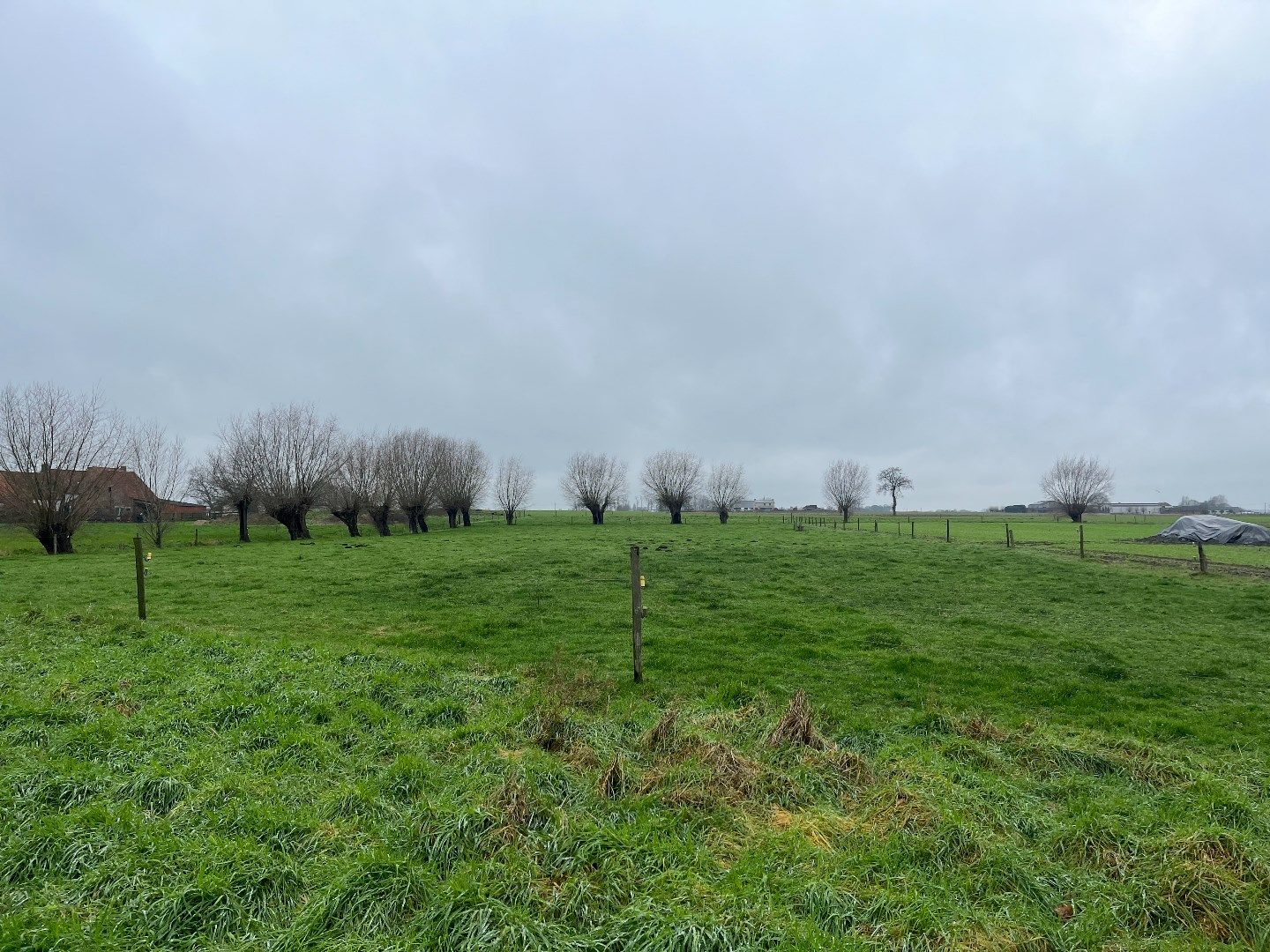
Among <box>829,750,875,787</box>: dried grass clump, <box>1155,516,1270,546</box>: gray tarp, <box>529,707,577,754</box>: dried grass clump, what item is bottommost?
<box>829,750,875,787</box>: dried grass clump

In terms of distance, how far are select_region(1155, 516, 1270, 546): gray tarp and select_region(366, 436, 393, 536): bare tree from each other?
59253 millimetres

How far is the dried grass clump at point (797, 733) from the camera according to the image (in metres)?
5.93

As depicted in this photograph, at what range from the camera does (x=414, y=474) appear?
195 feet

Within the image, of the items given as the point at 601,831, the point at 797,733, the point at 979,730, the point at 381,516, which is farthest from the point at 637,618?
the point at 381,516

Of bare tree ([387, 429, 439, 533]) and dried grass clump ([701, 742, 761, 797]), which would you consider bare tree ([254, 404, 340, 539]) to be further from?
dried grass clump ([701, 742, 761, 797])

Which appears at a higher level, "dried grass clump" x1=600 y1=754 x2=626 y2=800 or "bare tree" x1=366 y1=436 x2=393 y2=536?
"bare tree" x1=366 y1=436 x2=393 y2=536

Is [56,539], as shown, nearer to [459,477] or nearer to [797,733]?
[459,477]

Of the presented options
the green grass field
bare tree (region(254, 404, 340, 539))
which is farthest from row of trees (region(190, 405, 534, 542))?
the green grass field

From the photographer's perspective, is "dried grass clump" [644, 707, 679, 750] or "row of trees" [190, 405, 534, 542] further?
"row of trees" [190, 405, 534, 542]

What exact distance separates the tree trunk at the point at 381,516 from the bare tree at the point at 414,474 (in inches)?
88.2

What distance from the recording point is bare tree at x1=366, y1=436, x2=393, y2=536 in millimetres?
54375

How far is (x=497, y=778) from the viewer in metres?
4.98

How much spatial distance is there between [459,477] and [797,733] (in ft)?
206

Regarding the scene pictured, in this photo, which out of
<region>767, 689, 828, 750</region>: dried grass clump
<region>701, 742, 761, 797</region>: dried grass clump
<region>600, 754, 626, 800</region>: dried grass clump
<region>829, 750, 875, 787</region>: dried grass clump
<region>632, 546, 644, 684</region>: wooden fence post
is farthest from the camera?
<region>632, 546, 644, 684</region>: wooden fence post
